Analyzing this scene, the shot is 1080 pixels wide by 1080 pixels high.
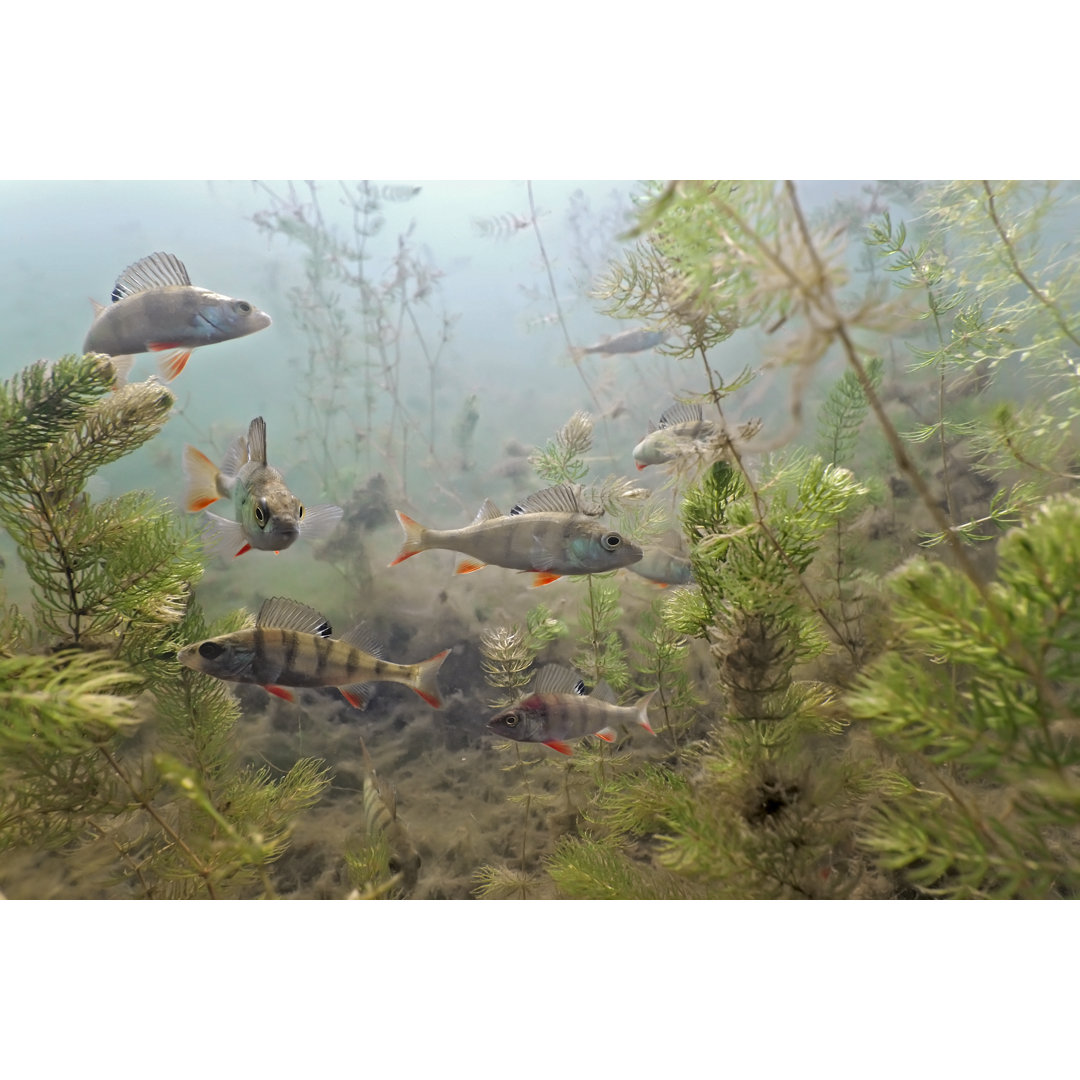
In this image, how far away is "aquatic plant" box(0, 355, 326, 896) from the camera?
63.6 inches

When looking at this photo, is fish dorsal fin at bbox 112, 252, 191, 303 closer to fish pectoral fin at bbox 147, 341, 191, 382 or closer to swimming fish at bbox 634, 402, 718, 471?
fish pectoral fin at bbox 147, 341, 191, 382

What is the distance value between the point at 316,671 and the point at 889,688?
1.55 metres

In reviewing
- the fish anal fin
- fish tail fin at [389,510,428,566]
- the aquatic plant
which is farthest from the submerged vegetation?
fish tail fin at [389,510,428,566]

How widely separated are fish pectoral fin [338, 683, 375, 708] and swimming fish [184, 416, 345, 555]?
0.49m

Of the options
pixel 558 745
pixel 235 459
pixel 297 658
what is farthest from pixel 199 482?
pixel 558 745

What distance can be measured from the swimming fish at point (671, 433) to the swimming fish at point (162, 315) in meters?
1.43

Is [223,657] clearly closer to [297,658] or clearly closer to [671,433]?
[297,658]

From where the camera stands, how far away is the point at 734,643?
1682 mm

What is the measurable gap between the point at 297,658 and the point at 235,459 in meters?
0.70

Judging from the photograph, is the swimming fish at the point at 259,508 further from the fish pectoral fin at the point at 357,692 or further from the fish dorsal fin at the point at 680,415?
the fish dorsal fin at the point at 680,415

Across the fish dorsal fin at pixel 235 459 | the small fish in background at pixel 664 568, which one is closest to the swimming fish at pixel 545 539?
the fish dorsal fin at pixel 235 459

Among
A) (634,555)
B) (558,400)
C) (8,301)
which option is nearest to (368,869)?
(634,555)

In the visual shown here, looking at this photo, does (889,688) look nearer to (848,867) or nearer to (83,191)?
(848,867)

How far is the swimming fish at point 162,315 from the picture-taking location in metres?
2.07
